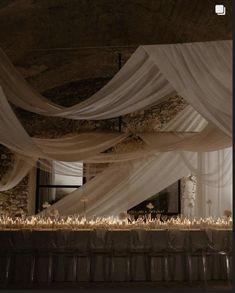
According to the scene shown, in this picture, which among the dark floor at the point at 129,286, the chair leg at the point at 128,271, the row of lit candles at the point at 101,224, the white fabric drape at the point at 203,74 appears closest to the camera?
the white fabric drape at the point at 203,74

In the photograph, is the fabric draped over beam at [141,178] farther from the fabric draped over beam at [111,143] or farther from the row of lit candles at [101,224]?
the row of lit candles at [101,224]

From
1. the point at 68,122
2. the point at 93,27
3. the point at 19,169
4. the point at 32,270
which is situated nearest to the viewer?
the point at 32,270

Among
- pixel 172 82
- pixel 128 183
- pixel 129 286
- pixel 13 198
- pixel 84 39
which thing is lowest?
pixel 129 286

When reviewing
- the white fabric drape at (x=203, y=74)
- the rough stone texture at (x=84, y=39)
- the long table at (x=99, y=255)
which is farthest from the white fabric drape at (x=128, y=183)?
the white fabric drape at (x=203, y=74)

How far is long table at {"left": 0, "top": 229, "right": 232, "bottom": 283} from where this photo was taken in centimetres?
691

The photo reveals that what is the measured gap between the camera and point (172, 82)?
5.16 metres

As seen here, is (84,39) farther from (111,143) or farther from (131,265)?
(131,265)

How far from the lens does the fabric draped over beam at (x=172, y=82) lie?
502 cm

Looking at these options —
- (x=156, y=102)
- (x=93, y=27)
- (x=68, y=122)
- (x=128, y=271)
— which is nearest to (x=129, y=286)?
(x=128, y=271)

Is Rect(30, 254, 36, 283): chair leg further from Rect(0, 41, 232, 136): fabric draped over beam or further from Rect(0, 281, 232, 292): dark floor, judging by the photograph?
Rect(0, 41, 232, 136): fabric draped over beam

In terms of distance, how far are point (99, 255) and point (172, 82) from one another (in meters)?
2.80

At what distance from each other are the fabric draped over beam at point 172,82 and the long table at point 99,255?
6.76 ft

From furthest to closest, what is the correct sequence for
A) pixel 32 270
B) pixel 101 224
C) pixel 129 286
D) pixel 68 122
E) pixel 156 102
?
pixel 68 122 → pixel 101 224 → pixel 32 270 → pixel 129 286 → pixel 156 102

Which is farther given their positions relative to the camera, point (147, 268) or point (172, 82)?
point (147, 268)
